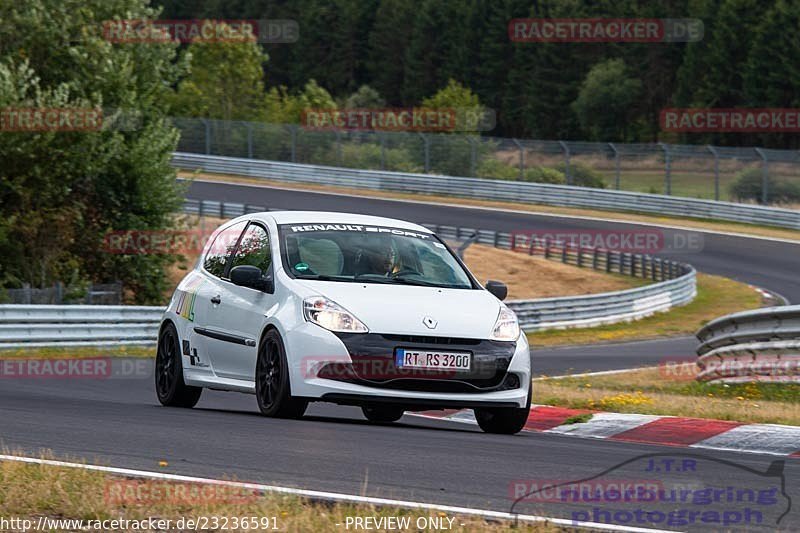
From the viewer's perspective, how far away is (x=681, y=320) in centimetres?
3397

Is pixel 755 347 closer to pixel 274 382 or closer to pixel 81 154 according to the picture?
pixel 274 382

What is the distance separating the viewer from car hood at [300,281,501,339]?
31.1 feet

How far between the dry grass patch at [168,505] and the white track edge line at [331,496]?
11 cm

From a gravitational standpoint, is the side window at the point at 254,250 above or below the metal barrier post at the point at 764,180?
above

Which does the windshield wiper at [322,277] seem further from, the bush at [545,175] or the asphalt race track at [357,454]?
the bush at [545,175]

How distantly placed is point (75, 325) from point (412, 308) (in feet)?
45.4

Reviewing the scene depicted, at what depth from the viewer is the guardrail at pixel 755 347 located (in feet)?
48.5

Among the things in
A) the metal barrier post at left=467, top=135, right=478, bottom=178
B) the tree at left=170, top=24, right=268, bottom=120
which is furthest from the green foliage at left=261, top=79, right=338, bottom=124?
the metal barrier post at left=467, top=135, right=478, bottom=178

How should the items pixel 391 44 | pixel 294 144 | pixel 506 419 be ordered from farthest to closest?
pixel 391 44 → pixel 294 144 → pixel 506 419

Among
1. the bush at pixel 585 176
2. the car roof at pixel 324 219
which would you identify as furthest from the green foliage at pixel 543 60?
the car roof at pixel 324 219

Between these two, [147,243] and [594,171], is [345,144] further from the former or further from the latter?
[147,243]

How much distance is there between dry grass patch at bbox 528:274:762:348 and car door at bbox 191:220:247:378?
57.2 feet

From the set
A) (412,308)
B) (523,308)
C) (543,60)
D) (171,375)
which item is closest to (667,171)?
(523,308)

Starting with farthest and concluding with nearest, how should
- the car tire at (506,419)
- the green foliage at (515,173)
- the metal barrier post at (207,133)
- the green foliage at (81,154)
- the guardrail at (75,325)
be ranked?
the metal barrier post at (207,133) < the green foliage at (515,173) < the green foliage at (81,154) < the guardrail at (75,325) < the car tire at (506,419)
